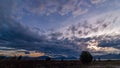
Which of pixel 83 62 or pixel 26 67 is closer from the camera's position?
pixel 26 67

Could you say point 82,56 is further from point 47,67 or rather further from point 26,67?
point 26,67

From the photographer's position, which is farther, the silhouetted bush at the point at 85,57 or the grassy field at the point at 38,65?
the silhouetted bush at the point at 85,57

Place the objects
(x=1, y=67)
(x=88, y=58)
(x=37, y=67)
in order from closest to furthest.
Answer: (x=1, y=67)
(x=37, y=67)
(x=88, y=58)

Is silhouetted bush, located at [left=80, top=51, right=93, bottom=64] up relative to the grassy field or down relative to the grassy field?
up

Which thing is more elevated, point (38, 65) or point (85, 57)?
point (85, 57)

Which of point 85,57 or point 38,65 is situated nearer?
point 38,65

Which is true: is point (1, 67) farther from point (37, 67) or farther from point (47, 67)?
point (47, 67)

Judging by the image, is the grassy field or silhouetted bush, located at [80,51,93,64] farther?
silhouetted bush, located at [80,51,93,64]

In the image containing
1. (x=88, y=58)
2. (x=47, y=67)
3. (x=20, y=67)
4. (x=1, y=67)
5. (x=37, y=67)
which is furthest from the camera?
(x=88, y=58)

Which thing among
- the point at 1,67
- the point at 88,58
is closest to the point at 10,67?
the point at 1,67

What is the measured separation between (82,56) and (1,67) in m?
49.6

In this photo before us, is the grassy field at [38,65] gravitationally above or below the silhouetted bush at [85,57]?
below

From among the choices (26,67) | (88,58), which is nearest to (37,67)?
(26,67)

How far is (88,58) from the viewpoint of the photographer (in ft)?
271
